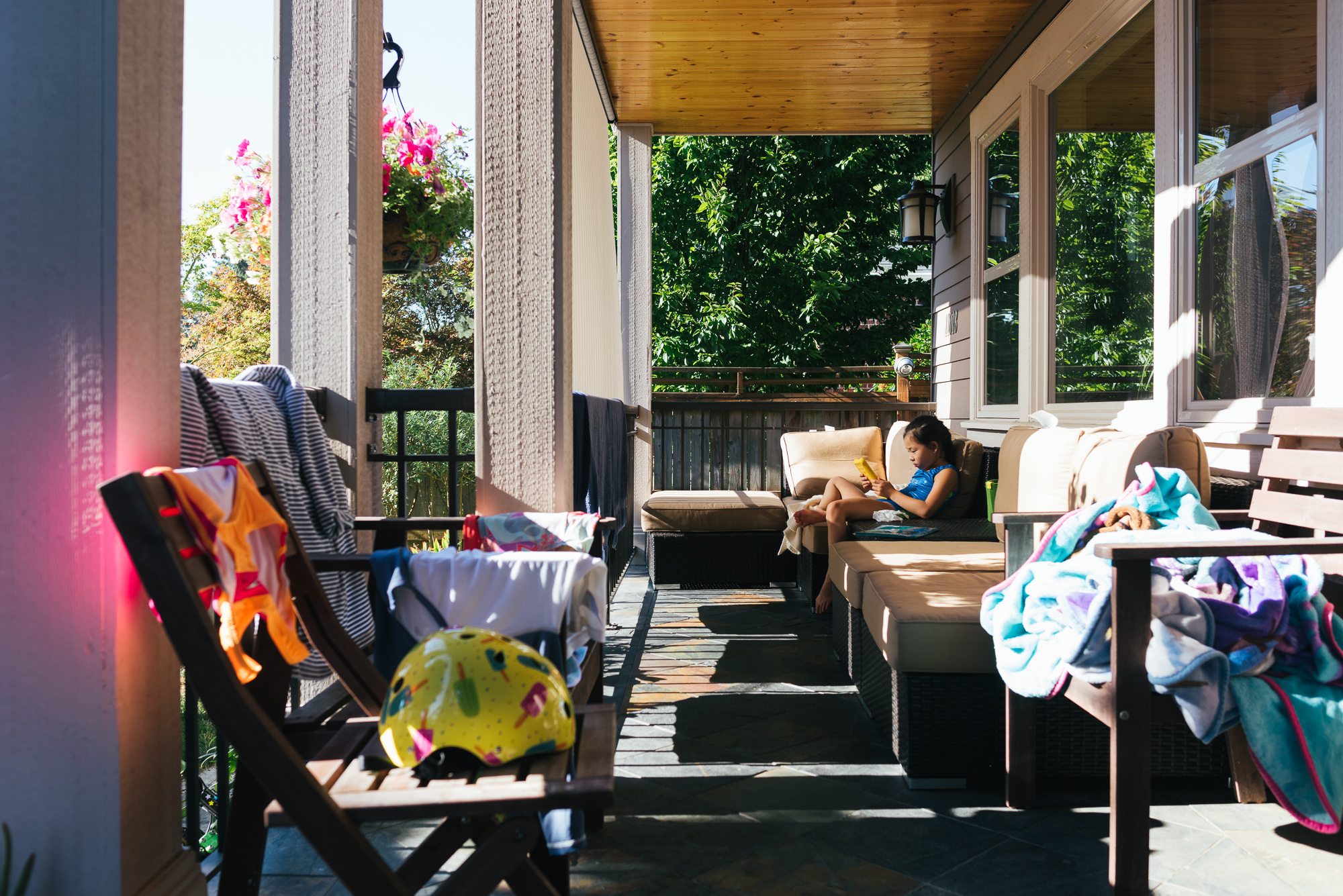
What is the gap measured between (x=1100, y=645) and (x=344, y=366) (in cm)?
192

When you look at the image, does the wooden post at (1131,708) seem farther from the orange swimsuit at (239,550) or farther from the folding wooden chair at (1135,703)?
the orange swimsuit at (239,550)

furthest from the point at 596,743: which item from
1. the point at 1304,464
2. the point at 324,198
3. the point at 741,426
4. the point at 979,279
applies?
the point at 741,426

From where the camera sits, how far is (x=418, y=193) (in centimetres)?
258

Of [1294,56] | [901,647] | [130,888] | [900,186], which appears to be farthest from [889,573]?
[900,186]

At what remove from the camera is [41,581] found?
3.99 ft

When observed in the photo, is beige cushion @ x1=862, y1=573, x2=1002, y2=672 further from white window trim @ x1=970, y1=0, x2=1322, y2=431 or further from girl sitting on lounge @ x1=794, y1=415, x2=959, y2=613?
girl sitting on lounge @ x1=794, y1=415, x2=959, y2=613

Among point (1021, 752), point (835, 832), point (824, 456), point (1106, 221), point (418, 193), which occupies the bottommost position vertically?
point (835, 832)

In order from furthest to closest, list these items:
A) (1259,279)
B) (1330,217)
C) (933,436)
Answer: (933,436)
(1259,279)
(1330,217)

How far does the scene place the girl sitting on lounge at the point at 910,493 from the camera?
165 inches

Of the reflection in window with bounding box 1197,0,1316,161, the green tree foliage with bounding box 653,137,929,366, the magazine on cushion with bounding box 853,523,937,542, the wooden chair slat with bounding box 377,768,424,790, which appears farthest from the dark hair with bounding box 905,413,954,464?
the green tree foliage with bounding box 653,137,929,366

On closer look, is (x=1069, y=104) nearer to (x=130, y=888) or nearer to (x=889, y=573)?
(x=889, y=573)

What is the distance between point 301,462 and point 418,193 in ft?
3.24

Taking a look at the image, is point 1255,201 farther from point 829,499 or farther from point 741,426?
point 741,426

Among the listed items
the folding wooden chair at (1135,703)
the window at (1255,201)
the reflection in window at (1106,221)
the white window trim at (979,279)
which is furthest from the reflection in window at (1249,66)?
the white window trim at (979,279)
